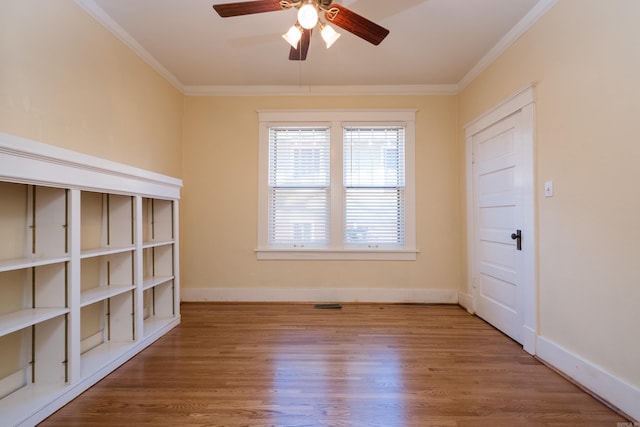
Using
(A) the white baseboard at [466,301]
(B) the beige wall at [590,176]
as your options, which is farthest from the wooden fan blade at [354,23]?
(A) the white baseboard at [466,301]

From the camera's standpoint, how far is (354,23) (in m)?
1.92

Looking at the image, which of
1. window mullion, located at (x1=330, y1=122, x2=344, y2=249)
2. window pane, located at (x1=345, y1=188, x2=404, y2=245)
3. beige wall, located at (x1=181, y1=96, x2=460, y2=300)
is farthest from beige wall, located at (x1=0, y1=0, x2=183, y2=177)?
window pane, located at (x1=345, y1=188, x2=404, y2=245)

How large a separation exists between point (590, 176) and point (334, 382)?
2.19 m

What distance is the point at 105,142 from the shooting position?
2.47 m

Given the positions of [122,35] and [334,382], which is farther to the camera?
[122,35]

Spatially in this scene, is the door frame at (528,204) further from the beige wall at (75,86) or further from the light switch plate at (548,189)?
the beige wall at (75,86)

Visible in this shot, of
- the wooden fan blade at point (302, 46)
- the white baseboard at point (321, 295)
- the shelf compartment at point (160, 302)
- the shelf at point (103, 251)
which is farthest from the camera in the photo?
the white baseboard at point (321, 295)

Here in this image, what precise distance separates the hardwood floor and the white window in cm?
107

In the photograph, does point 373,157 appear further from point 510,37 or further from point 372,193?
point 510,37

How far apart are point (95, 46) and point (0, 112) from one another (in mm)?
1058

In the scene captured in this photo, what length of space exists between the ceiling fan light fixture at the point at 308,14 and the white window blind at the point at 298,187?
1.98m

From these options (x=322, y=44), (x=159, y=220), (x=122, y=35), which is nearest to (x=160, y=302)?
(x=159, y=220)

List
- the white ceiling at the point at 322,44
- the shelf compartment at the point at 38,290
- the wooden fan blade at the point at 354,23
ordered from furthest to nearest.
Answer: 1. the white ceiling at the point at 322,44
2. the wooden fan blade at the point at 354,23
3. the shelf compartment at the point at 38,290

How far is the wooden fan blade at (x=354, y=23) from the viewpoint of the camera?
6.00ft
